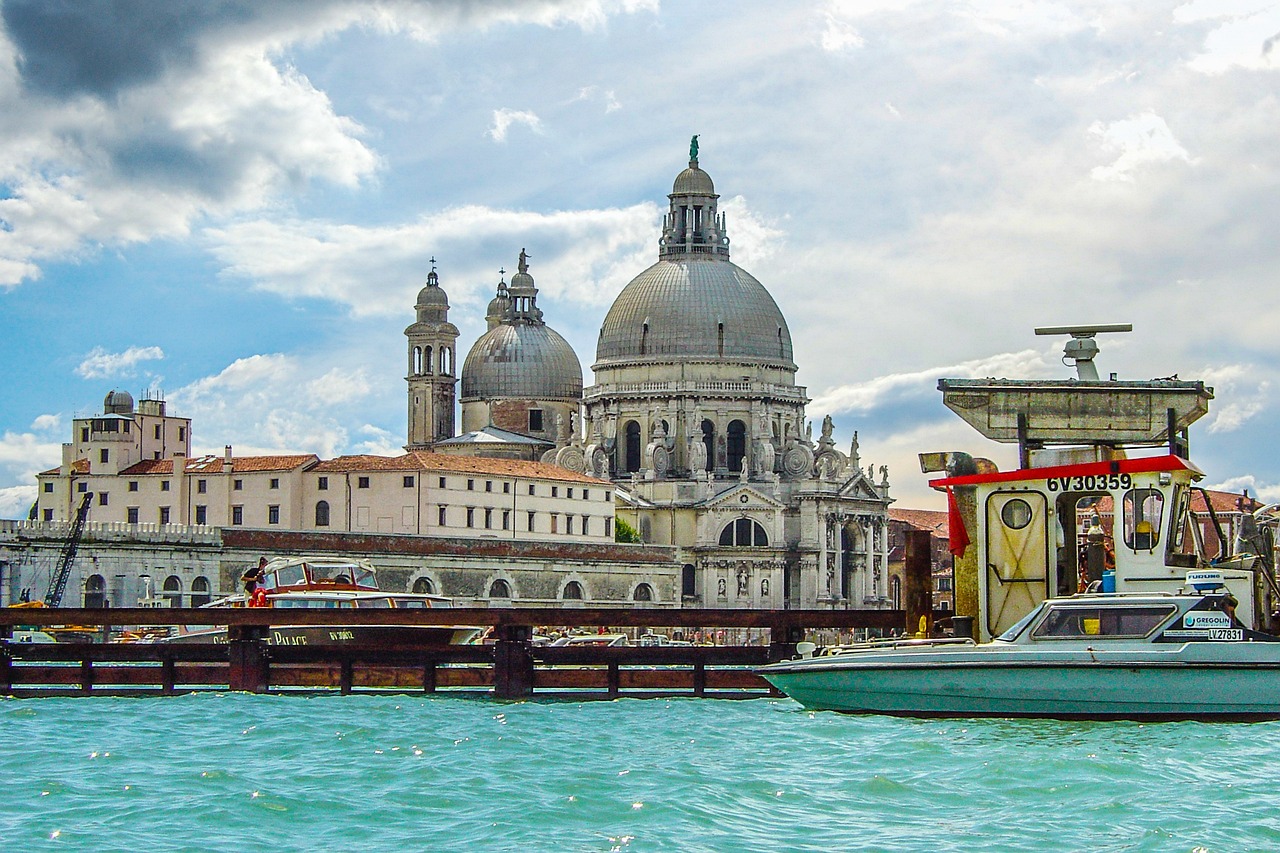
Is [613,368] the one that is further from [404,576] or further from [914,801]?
[914,801]

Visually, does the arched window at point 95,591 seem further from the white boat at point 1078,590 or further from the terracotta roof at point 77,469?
the white boat at point 1078,590

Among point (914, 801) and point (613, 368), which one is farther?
point (613, 368)

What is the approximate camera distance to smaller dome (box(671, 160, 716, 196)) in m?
104

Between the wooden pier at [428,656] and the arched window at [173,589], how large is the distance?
36792mm

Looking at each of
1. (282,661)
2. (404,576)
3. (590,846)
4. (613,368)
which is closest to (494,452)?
(613,368)

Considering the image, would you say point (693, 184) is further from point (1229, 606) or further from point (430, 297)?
point (1229, 606)

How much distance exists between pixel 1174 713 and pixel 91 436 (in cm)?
6744

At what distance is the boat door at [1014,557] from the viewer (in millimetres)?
24000

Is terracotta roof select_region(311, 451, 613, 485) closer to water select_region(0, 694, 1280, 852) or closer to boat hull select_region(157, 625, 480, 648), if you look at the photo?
boat hull select_region(157, 625, 480, 648)

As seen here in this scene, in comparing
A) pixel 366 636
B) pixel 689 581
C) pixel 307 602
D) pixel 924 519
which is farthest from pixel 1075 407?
pixel 924 519

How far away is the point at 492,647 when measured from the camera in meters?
28.2

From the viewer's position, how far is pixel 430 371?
10738 centimetres

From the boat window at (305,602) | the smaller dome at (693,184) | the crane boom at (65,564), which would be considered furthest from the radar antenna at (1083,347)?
the smaller dome at (693,184)

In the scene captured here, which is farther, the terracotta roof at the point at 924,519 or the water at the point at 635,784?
the terracotta roof at the point at 924,519
